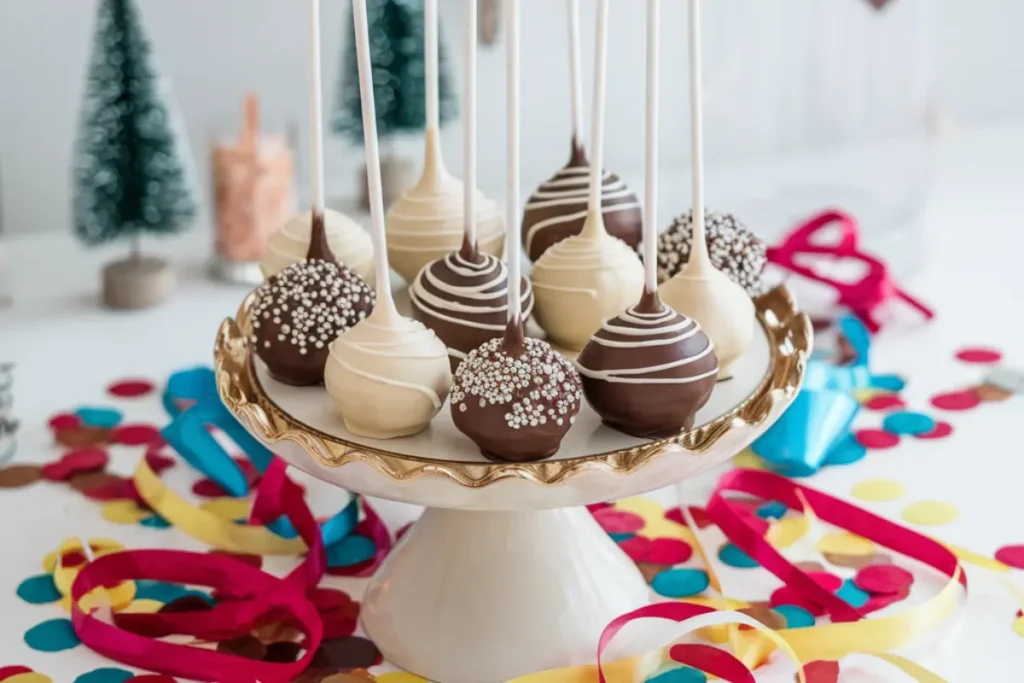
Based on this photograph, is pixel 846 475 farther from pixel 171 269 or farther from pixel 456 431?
pixel 171 269

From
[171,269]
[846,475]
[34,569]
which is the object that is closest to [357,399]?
[34,569]

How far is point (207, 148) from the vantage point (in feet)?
3.94

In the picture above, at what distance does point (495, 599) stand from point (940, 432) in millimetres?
410

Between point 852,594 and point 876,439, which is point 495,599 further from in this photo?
point 876,439

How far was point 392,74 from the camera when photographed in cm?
126

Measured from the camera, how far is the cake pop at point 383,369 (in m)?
0.61

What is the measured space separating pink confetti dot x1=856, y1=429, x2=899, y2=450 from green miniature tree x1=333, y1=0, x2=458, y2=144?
57cm

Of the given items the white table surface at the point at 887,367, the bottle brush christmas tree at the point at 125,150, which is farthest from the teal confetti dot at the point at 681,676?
the bottle brush christmas tree at the point at 125,150

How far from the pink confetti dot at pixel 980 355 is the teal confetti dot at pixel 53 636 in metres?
0.72

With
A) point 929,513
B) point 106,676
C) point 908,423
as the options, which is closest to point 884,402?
point 908,423

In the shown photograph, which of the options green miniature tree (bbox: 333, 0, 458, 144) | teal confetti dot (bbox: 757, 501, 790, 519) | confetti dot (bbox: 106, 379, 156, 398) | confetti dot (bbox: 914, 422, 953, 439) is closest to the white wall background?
green miniature tree (bbox: 333, 0, 458, 144)

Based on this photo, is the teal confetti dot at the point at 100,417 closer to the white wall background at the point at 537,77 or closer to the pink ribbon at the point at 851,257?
the white wall background at the point at 537,77

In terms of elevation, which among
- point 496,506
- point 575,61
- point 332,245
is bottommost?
point 496,506

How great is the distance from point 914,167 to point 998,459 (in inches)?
18.6
